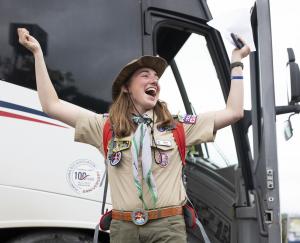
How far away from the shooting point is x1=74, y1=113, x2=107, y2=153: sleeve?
2.61 metres

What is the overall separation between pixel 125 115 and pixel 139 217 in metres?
0.50

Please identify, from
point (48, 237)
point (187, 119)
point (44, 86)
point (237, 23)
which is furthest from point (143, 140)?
point (48, 237)

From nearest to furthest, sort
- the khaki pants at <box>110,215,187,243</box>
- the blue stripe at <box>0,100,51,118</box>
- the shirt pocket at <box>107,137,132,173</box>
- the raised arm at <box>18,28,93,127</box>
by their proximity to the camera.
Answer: the khaki pants at <box>110,215,187,243</box>, the shirt pocket at <box>107,137,132,173</box>, the raised arm at <box>18,28,93,127</box>, the blue stripe at <box>0,100,51,118</box>

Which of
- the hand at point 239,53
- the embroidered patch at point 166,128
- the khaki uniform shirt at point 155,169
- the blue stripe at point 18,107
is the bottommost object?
the khaki uniform shirt at point 155,169

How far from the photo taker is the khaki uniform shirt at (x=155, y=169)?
243 cm

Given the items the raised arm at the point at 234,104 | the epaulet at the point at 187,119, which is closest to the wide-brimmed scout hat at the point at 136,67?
the epaulet at the point at 187,119

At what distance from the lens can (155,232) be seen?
7.79ft

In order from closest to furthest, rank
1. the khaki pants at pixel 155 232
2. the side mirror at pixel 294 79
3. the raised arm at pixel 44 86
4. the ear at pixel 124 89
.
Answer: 1. the khaki pants at pixel 155 232
2. the raised arm at pixel 44 86
3. the ear at pixel 124 89
4. the side mirror at pixel 294 79

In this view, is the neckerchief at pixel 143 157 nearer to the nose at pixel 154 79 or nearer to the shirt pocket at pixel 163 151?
the shirt pocket at pixel 163 151

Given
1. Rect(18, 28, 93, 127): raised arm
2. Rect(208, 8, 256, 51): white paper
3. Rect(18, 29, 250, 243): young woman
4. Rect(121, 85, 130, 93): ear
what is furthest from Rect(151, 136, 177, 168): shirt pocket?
Rect(208, 8, 256, 51): white paper

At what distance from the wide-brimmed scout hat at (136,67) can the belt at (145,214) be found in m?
0.66

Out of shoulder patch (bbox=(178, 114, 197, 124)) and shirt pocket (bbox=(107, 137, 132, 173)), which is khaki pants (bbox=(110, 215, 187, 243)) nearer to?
shirt pocket (bbox=(107, 137, 132, 173))

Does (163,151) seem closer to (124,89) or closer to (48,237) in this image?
(124,89)

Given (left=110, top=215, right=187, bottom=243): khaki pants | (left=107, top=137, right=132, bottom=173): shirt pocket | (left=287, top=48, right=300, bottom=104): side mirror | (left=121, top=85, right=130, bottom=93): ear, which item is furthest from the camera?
(left=287, top=48, right=300, bottom=104): side mirror
